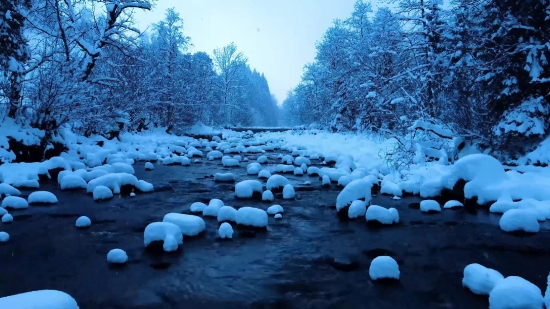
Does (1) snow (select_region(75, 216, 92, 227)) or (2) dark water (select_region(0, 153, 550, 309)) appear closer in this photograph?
(2) dark water (select_region(0, 153, 550, 309))

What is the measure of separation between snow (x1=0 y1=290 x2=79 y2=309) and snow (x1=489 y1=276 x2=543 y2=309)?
3363 mm

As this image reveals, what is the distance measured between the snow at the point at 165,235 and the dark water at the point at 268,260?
12 cm

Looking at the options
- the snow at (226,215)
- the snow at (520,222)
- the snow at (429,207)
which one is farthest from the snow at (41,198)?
the snow at (520,222)

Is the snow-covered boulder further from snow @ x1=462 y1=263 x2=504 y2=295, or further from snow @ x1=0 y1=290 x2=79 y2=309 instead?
snow @ x1=0 y1=290 x2=79 y2=309

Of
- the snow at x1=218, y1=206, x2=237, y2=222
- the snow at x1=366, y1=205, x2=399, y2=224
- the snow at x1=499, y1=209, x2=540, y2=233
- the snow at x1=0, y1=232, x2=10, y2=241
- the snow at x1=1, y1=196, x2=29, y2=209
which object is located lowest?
the snow at x1=0, y1=232, x2=10, y2=241

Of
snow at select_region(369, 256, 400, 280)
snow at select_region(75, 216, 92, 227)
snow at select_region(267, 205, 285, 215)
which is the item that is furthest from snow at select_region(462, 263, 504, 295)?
snow at select_region(75, 216, 92, 227)

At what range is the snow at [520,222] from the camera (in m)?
5.08

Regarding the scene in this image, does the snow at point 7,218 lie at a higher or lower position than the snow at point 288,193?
lower

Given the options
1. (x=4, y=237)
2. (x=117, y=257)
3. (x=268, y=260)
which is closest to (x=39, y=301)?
(x=117, y=257)

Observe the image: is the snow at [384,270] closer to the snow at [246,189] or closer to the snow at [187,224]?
the snow at [187,224]

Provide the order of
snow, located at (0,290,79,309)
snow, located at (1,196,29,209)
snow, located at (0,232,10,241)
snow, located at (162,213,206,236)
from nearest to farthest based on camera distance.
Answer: snow, located at (0,290,79,309) < snow, located at (0,232,10,241) < snow, located at (162,213,206,236) < snow, located at (1,196,29,209)

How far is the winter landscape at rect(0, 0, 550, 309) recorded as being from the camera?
349 centimetres

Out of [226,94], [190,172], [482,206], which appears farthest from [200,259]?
[226,94]

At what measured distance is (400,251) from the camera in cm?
445
